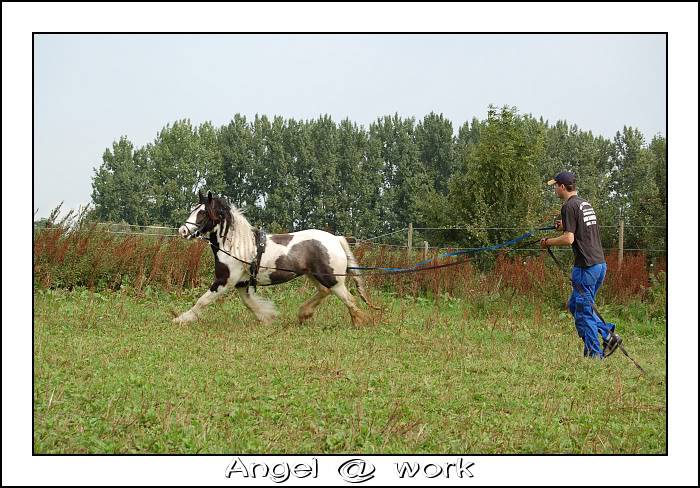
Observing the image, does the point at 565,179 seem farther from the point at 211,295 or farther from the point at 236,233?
the point at 211,295

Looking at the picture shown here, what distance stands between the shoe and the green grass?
16 cm

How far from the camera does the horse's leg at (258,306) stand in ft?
30.8

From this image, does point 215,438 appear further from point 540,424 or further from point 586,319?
point 586,319

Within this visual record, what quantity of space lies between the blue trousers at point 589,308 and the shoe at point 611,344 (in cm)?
6

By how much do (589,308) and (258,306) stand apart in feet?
14.2

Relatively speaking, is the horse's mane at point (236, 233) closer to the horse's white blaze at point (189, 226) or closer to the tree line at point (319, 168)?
the horse's white blaze at point (189, 226)

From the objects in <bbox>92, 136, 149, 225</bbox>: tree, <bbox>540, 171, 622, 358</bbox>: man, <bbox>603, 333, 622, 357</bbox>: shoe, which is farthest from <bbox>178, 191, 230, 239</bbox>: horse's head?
<bbox>92, 136, 149, 225</bbox>: tree

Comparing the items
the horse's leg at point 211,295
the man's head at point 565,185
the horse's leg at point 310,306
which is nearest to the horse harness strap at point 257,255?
the horse's leg at point 211,295

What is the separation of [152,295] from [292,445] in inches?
356

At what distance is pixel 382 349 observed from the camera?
301 inches

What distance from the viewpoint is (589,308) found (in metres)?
7.37

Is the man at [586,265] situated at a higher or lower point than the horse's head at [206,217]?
lower

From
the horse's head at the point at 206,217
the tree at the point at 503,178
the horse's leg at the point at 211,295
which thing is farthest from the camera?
the tree at the point at 503,178

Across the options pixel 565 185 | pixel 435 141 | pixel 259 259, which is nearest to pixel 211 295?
pixel 259 259
